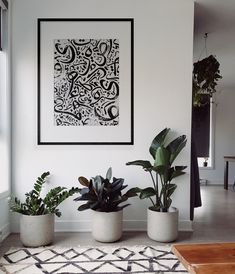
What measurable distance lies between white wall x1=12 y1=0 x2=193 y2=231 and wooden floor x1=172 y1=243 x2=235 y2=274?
190 cm

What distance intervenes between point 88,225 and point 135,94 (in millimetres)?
1606

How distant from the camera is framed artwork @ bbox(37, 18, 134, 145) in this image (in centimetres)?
326

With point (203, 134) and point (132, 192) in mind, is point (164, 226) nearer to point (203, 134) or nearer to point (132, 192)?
point (132, 192)

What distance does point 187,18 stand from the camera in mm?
3260

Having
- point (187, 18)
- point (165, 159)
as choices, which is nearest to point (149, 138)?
point (165, 159)

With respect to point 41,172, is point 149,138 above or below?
above

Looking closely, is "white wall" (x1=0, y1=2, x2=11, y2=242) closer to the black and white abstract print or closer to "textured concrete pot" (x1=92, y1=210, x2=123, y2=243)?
the black and white abstract print

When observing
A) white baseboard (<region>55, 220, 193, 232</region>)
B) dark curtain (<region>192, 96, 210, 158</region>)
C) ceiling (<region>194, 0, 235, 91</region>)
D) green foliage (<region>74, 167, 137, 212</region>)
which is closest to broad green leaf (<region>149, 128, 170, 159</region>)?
green foliage (<region>74, 167, 137, 212</region>)

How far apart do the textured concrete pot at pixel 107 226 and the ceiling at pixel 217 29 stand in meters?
2.54

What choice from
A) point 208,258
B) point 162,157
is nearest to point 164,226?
point 162,157

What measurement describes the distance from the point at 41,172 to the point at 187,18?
2432mm

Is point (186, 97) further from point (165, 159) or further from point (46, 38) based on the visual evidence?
point (46, 38)

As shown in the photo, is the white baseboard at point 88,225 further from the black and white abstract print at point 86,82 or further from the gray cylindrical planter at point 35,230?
the black and white abstract print at point 86,82

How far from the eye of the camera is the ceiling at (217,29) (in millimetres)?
3291
